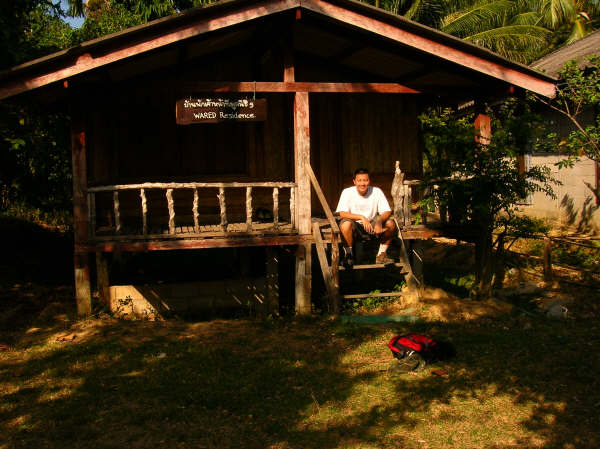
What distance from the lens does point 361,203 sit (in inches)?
400

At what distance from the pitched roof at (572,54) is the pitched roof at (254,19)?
527cm

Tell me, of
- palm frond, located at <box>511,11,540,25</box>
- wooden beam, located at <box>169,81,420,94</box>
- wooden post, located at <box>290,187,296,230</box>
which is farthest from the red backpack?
palm frond, located at <box>511,11,540,25</box>

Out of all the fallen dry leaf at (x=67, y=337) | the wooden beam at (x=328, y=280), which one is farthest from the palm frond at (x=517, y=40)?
the fallen dry leaf at (x=67, y=337)

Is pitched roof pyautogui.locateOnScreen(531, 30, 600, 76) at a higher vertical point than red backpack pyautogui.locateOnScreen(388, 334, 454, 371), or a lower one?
higher

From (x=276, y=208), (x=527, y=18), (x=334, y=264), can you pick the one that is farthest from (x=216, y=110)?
(x=527, y=18)

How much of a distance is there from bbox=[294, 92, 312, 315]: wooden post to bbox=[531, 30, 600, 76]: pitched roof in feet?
24.7

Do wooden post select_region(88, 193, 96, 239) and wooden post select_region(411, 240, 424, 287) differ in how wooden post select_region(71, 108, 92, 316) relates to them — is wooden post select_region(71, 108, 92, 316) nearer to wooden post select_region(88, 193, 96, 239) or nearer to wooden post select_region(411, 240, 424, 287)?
wooden post select_region(88, 193, 96, 239)

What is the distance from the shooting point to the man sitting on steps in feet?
32.7

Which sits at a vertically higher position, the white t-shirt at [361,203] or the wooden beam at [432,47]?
the wooden beam at [432,47]

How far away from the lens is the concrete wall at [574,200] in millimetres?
15070

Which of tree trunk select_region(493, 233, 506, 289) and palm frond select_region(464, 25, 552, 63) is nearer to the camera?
tree trunk select_region(493, 233, 506, 289)

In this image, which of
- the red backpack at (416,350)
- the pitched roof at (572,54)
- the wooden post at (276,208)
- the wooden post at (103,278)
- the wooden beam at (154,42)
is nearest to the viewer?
the red backpack at (416,350)

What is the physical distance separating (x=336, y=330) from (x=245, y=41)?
233 inches

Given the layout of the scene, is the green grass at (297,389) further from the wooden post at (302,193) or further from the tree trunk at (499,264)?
the tree trunk at (499,264)
